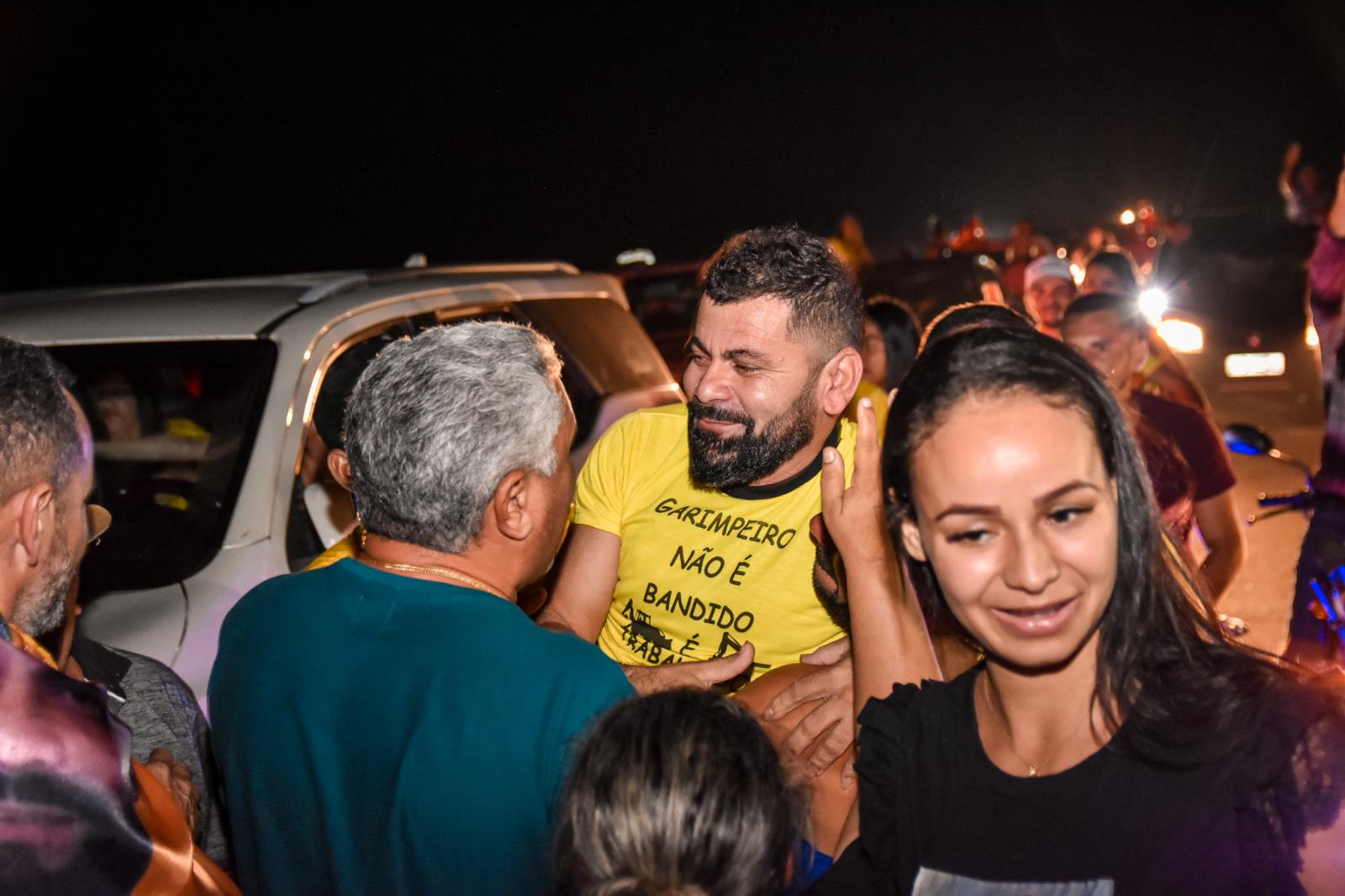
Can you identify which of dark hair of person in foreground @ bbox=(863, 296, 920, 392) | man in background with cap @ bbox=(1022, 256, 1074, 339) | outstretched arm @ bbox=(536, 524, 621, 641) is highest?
man in background with cap @ bbox=(1022, 256, 1074, 339)

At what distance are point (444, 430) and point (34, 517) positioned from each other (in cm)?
79

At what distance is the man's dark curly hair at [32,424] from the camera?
86.4 inches

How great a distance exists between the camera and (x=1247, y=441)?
4.39 meters

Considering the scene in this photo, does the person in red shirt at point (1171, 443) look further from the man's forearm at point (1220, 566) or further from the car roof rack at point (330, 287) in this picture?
the car roof rack at point (330, 287)

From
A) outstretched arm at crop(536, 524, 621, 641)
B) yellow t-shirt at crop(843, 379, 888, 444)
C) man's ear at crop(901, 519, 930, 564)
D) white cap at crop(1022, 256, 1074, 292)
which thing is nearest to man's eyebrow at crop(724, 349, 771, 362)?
yellow t-shirt at crop(843, 379, 888, 444)

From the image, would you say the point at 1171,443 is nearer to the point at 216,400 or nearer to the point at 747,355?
the point at 747,355

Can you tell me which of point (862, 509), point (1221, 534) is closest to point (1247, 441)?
point (1221, 534)

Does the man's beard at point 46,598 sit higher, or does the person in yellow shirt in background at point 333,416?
the person in yellow shirt in background at point 333,416

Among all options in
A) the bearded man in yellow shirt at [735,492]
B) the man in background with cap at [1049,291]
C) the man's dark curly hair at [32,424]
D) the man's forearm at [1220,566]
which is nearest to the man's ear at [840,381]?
the bearded man in yellow shirt at [735,492]

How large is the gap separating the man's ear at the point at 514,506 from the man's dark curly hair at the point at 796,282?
4.08ft

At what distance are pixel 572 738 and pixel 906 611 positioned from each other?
0.86 meters

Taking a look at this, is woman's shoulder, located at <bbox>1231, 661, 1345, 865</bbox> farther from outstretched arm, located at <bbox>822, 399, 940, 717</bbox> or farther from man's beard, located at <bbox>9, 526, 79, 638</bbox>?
man's beard, located at <bbox>9, 526, 79, 638</bbox>

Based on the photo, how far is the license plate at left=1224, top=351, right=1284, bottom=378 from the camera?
39.3 feet

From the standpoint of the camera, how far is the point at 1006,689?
2150 millimetres
